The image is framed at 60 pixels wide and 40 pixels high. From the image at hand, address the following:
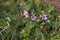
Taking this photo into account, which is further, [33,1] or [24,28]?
[33,1]

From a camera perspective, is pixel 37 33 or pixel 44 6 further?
pixel 44 6

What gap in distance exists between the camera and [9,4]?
3.72 m

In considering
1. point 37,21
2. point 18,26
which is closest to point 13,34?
point 18,26

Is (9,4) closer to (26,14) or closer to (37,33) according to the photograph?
(26,14)

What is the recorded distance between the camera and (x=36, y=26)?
11.4 feet

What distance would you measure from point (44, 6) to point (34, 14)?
0.23m

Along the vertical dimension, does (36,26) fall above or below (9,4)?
below

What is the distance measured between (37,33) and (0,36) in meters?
0.53

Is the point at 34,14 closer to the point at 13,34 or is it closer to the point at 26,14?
the point at 26,14

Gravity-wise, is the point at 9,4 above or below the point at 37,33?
above

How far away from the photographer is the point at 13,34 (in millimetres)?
3412

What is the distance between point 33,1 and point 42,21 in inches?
15.3

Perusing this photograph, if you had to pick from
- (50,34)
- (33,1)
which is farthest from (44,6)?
(50,34)

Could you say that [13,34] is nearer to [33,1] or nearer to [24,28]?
[24,28]
